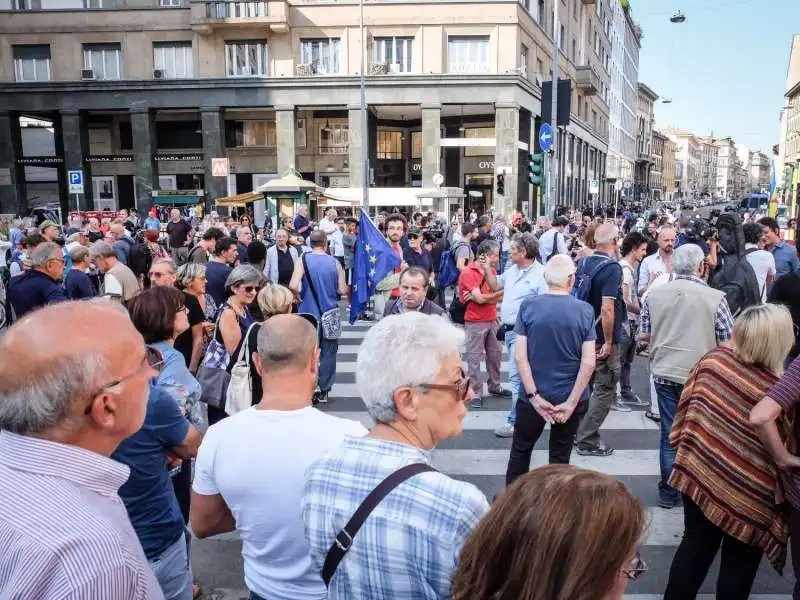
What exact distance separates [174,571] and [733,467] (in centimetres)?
268

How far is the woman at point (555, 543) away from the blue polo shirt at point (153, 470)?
1733 millimetres

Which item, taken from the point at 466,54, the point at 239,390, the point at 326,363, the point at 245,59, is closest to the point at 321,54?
the point at 245,59

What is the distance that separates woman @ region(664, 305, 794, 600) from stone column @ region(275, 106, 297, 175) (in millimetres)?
31539

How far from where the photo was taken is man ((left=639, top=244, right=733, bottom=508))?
4672 mm

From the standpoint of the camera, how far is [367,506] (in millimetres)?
1665

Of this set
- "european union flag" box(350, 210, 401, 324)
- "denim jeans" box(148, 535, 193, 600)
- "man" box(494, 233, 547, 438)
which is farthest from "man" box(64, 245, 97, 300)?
"denim jeans" box(148, 535, 193, 600)

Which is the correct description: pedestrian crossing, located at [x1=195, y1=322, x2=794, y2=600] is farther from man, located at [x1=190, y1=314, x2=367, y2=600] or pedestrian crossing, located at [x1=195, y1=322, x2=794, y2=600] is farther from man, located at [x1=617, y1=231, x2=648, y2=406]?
man, located at [x1=190, y1=314, x2=367, y2=600]

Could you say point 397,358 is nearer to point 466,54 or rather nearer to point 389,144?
point 466,54

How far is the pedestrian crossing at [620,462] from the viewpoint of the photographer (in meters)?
3.98

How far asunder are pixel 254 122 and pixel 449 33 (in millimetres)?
13455

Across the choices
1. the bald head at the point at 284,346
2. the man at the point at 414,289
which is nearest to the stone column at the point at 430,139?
the man at the point at 414,289

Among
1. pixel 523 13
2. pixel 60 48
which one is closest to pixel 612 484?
pixel 523 13

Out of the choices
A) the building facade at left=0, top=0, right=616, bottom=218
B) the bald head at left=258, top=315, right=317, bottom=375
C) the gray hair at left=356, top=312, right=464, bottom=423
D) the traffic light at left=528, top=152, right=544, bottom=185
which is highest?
the building facade at left=0, top=0, right=616, bottom=218

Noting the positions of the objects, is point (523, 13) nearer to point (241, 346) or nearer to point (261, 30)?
point (261, 30)
